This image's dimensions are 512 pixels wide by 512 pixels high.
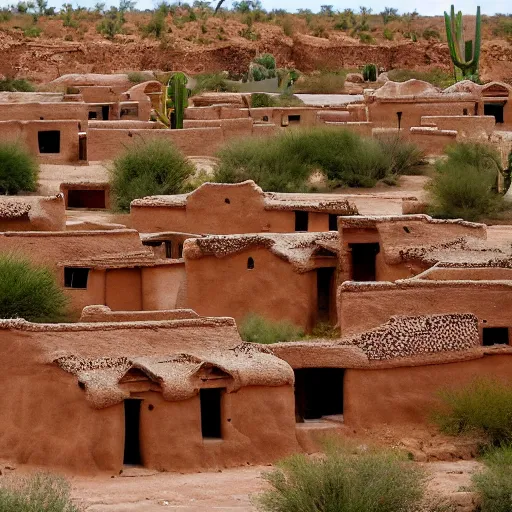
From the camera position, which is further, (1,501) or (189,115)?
(189,115)

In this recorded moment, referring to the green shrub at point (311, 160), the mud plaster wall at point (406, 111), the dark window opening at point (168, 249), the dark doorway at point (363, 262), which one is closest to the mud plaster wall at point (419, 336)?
the dark doorway at point (363, 262)

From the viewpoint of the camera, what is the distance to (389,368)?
893 inches

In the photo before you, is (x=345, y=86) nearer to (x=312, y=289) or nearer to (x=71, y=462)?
(x=312, y=289)

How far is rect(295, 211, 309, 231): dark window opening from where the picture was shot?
31953mm

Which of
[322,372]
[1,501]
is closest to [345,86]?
[322,372]

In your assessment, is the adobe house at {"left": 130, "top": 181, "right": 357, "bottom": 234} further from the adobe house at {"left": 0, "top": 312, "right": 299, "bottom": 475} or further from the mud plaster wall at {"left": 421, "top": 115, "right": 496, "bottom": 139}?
the mud plaster wall at {"left": 421, "top": 115, "right": 496, "bottom": 139}

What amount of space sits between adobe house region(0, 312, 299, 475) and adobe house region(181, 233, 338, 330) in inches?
236

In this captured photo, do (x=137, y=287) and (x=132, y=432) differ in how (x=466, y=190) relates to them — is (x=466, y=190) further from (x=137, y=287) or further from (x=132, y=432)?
(x=132, y=432)

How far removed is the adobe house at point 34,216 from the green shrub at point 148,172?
19.8 feet

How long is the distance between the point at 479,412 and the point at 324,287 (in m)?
6.51

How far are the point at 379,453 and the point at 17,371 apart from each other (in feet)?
13.8

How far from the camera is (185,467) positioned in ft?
68.4

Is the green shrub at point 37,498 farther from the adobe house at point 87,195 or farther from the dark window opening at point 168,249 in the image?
the adobe house at point 87,195

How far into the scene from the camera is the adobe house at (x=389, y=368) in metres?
22.6
